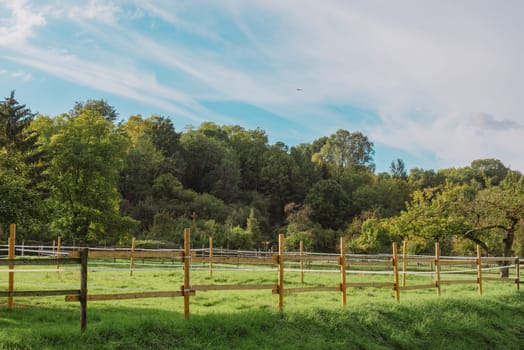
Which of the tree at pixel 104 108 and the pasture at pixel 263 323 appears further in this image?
the tree at pixel 104 108

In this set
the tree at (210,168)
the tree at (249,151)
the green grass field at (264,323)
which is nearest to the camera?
the green grass field at (264,323)

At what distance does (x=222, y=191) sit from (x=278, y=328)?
191 feet

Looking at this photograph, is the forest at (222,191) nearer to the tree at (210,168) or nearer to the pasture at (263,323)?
the tree at (210,168)

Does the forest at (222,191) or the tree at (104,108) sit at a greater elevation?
the tree at (104,108)

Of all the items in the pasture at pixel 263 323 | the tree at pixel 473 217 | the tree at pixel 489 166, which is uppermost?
the tree at pixel 489 166

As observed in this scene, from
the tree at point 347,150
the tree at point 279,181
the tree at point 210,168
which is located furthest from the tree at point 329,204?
the tree at point 347,150

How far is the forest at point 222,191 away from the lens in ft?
85.7

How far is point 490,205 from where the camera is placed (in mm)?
24172

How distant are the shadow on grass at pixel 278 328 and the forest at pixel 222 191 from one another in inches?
283

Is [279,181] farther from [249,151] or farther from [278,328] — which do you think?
[278,328]

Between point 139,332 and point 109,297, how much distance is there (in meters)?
0.77

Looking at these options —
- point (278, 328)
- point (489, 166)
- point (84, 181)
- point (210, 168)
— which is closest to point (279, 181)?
point (210, 168)

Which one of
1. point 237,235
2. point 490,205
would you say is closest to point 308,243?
point 237,235

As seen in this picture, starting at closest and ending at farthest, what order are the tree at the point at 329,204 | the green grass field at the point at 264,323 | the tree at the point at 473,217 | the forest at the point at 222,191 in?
the green grass field at the point at 264,323, the tree at the point at 473,217, the forest at the point at 222,191, the tree at the point at 329,204
